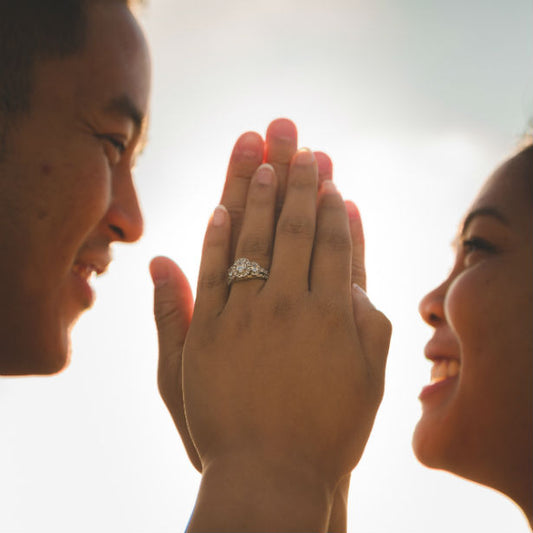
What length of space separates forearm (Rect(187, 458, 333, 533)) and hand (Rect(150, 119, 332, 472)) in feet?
2.83

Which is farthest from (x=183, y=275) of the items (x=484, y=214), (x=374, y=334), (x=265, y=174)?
(x=484, y=214)

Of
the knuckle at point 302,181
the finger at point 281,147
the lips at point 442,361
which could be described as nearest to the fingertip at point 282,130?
the finger at point 281,147

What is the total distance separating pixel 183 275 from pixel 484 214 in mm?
1431

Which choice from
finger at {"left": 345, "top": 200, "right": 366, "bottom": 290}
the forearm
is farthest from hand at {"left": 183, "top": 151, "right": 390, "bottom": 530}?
finger at {"left": 345, "top": 200, "right": 366, "bottom": 290}

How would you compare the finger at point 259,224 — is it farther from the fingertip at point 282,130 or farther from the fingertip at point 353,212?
the fingertip at point 353,212

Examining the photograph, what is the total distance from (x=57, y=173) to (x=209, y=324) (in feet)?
2.82

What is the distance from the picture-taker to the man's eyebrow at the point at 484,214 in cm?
212

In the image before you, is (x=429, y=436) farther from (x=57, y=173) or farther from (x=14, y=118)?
(x=14, y=118)

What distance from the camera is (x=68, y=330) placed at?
92.4 inches

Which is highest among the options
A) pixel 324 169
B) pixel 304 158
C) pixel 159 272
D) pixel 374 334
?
pixel 324 169

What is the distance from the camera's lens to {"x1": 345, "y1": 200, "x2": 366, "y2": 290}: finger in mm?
2598

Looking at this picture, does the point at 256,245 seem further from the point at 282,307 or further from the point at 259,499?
the point at 259,499

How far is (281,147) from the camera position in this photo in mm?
2578

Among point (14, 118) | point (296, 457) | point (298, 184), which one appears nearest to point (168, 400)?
point (296, 457)
